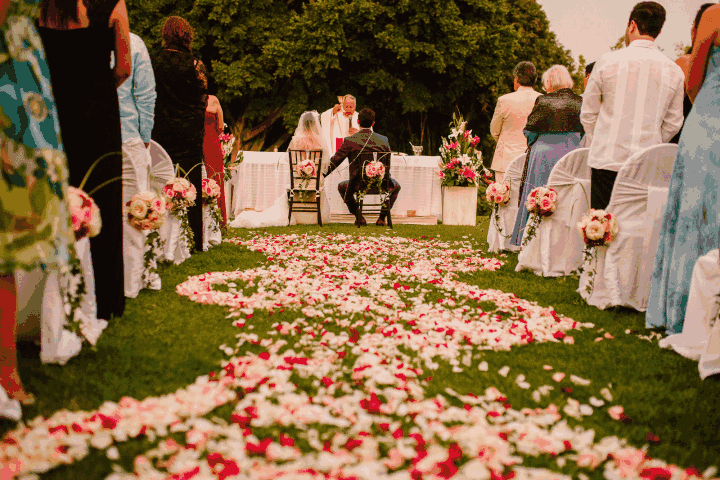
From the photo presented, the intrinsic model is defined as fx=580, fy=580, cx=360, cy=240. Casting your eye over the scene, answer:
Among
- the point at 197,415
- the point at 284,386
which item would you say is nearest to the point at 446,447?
the point at 284,386

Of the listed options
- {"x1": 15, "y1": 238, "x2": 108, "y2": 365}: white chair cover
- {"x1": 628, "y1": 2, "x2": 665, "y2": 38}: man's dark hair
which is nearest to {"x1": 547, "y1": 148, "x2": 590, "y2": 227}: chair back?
{"x1": 628, "y1": 2, "x2": 665, "y2": 38}: man's dark hair

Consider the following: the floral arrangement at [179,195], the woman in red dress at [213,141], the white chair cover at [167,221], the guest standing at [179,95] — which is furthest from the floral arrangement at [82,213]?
the woman in red dress at [213,141]

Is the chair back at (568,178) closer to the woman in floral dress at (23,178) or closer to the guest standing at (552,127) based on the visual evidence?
the guest standing at (552,127)

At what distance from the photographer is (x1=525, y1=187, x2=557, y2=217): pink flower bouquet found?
5410 millimetres

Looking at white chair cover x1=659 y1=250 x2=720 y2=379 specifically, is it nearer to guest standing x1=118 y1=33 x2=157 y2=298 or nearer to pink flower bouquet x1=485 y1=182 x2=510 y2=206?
pink flower bouquet x1=485 y1=182 x2=510 y2=206

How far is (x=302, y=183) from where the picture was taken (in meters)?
10.4

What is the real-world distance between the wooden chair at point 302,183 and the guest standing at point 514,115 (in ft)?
10.8

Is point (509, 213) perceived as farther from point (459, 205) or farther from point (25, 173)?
point (25, 173)

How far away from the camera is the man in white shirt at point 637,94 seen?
4.45 meters

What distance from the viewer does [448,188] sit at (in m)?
11.2

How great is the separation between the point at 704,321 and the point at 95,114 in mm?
3639

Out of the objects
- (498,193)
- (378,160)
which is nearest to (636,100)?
(498,193)

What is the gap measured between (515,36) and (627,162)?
18.3 metres

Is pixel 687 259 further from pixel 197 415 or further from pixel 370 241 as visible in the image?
pixel 370 241
